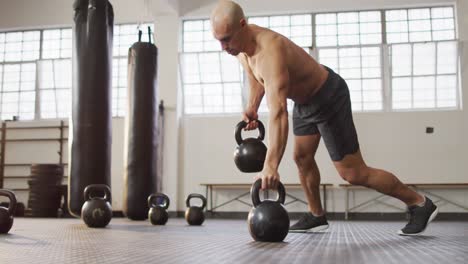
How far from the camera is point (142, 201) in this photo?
5156 mm

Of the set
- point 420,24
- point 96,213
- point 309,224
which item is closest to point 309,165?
point 309,224

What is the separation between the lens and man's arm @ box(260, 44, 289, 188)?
199 centimetres

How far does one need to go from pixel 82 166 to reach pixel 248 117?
1966 mm

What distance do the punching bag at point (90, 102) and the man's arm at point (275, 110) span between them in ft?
7.64

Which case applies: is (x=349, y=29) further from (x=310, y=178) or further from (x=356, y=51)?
(x=310, y=178)

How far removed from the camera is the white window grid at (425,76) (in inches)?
308

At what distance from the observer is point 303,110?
262 cm

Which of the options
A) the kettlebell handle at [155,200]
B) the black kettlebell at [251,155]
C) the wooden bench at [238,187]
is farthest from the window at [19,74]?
the black kettlebell at [251,155]

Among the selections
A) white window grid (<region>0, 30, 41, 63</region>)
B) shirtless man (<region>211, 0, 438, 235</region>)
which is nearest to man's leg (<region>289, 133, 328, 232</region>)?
shirtless man (<region>211, 0, 438, 235</region>)

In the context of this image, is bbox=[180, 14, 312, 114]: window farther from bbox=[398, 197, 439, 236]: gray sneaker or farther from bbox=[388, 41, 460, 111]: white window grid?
bbox=[398, 197, 439, 236]: gray sneaker

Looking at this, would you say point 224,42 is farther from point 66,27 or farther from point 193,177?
point 66,27

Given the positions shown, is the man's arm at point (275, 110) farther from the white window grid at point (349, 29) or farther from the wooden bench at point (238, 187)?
the white window grid at point (349, 29)

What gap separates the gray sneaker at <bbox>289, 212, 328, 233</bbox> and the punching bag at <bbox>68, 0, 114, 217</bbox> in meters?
1.87

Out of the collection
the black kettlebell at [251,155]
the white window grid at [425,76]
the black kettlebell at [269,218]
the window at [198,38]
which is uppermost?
the window at [198,38]
